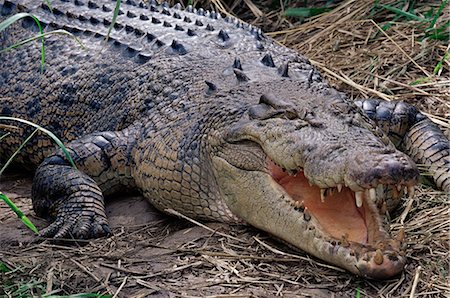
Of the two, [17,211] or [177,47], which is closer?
[17,211]

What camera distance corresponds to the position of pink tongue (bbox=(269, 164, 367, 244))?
3.15 metres

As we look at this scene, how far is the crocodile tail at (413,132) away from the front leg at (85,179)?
4.38ft

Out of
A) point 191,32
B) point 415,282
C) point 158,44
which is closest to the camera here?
point 415,282

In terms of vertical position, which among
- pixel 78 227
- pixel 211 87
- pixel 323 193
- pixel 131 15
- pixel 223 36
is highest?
pixel 131 15

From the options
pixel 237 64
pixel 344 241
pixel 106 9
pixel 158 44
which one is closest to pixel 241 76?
pixel 237 64

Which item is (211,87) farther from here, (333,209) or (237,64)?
(333,209)

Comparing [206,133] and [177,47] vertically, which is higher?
[177,47]

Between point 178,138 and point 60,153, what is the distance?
67cm

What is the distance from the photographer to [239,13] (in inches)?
264

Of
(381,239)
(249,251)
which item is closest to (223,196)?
(249,251)

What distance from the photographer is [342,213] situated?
3.22 m

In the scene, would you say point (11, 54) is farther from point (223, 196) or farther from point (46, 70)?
point (223, 196)

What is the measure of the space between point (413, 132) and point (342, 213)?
139 cm

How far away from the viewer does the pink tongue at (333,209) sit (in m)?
3.15
